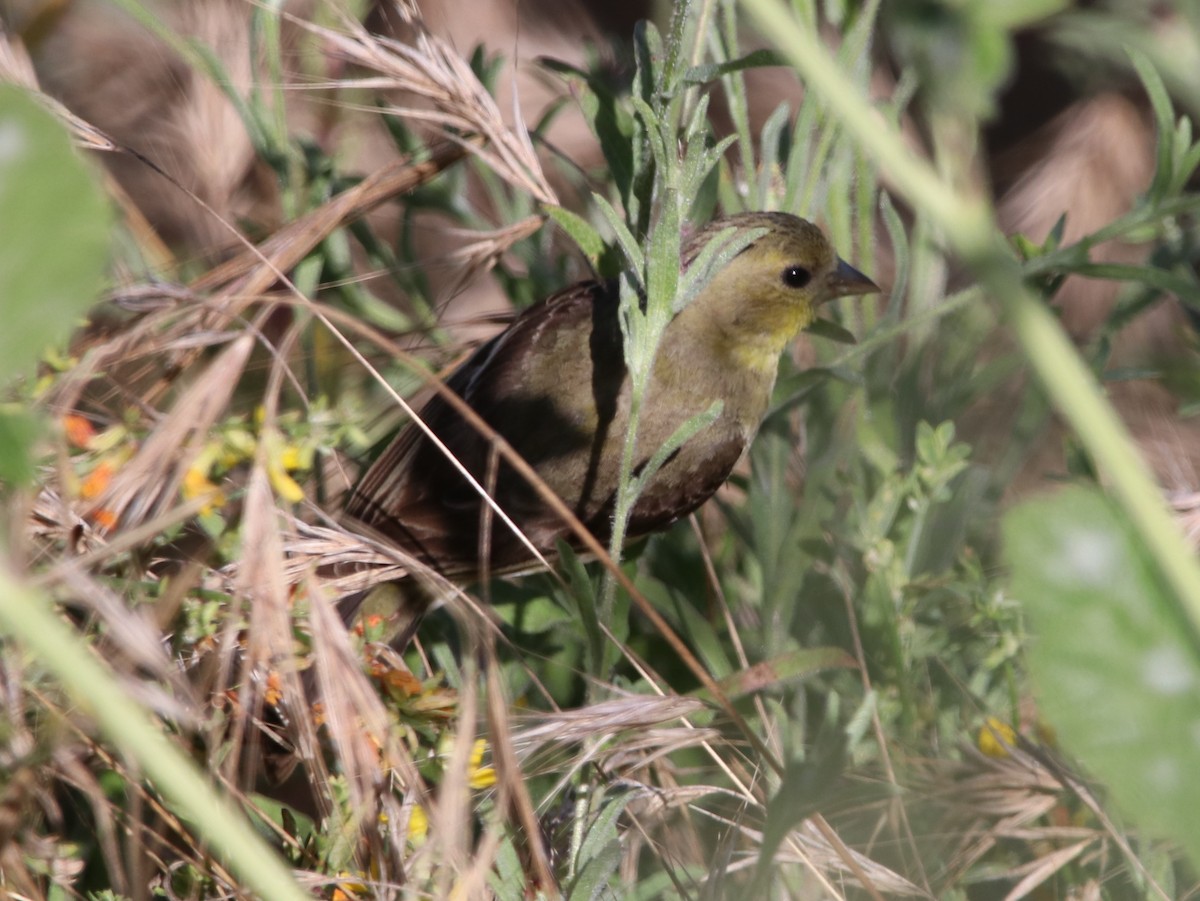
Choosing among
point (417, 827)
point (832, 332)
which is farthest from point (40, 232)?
point (832, 332)

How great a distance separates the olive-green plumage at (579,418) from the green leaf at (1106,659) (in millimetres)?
1574

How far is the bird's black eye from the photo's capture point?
288 cm

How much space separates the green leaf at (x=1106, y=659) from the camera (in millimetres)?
1110

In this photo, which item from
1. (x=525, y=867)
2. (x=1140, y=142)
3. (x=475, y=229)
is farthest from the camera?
(x=1140, y=142)

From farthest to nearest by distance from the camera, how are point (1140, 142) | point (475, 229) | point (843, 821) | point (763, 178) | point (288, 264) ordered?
point (1140, 142), point (475, 229), point (763, 178), point (288, 264), point (843, 821)

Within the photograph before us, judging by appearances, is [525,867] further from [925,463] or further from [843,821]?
[925,463]

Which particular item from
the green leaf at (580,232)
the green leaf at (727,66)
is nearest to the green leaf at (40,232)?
the green leaf at (727,66)

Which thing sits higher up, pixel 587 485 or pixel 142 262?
pixel 142 262

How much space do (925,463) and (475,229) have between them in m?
1.12

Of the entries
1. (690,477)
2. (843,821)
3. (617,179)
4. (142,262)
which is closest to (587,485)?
(690,477)

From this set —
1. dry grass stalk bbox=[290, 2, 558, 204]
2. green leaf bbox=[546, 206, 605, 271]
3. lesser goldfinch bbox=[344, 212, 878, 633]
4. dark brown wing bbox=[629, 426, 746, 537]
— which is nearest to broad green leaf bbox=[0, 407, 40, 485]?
dry grass stalk bbox=[290, 2, 558, 204]

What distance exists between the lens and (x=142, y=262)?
2.86 metres

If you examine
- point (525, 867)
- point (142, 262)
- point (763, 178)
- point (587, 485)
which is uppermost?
point (763, 178)

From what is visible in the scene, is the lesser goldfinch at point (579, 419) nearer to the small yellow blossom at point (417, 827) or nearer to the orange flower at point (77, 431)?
the orange flower at point (77, 431)
